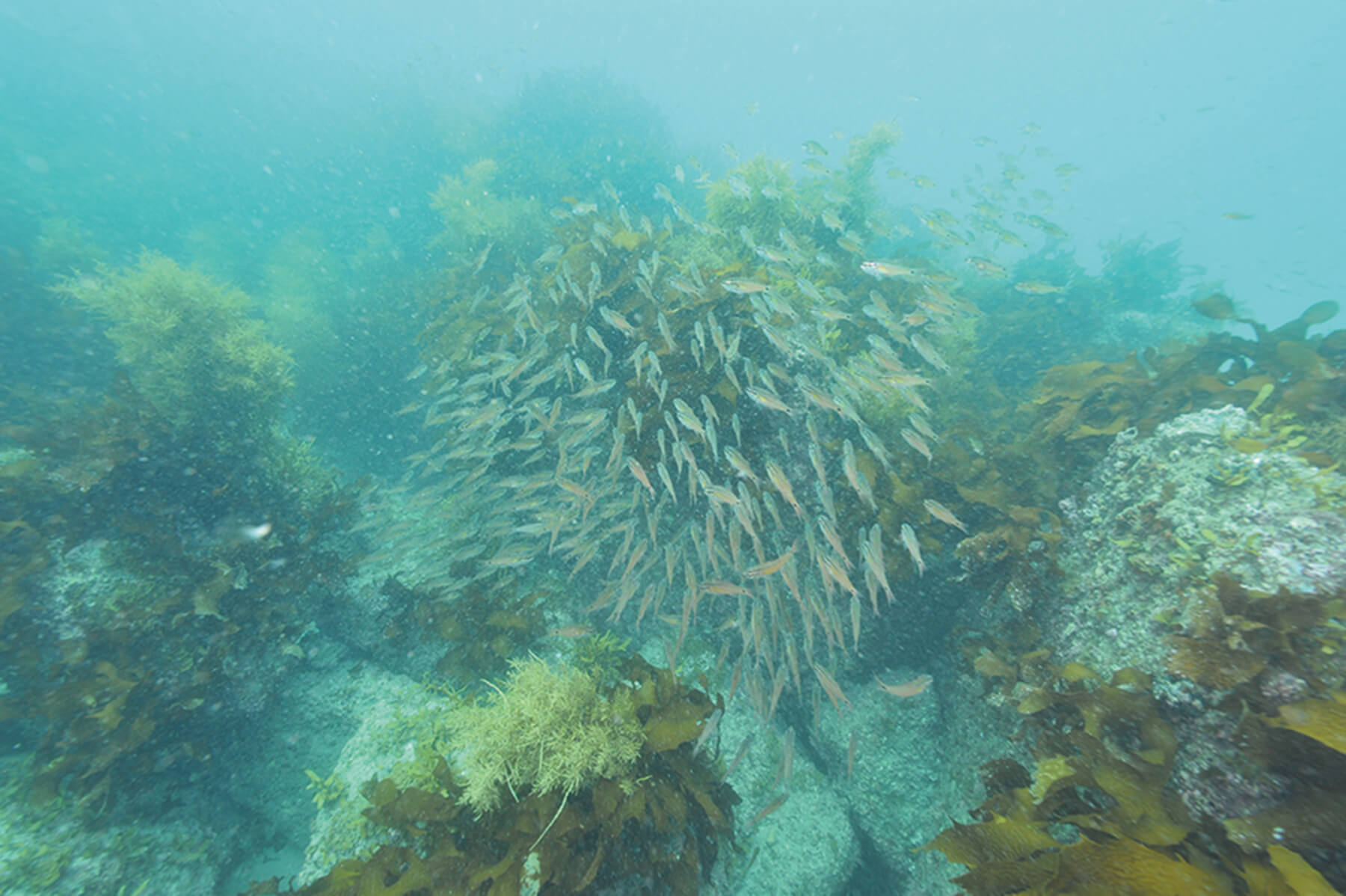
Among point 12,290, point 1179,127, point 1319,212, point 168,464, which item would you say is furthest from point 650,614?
point 1179,127

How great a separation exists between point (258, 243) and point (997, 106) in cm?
16898

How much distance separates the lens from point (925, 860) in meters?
3.64

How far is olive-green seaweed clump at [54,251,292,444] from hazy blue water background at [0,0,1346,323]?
360 inches

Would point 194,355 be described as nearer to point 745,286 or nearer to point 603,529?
point 603,529

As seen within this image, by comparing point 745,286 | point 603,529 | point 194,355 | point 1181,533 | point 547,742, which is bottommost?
point 1181,533

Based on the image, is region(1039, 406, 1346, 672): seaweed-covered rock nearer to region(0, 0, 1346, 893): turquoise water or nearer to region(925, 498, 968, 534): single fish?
region(0, 0, 1346, 893): turquoise water

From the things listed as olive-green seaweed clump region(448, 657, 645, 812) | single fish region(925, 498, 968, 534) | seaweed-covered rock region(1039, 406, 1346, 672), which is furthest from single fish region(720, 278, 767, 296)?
olive-green seaweed clump region(448, 657, 645, 812)

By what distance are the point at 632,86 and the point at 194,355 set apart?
2177 centimetres

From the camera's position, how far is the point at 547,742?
2881mm

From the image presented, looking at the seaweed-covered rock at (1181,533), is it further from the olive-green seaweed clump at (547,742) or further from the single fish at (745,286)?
the single fish at (745,286)

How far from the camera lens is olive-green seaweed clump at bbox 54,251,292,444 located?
5.79 metres

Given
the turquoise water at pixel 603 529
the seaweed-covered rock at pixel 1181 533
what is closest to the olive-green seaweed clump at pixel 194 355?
the turquoise water at pixel 603 529

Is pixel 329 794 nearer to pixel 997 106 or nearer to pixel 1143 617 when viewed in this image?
pixel 1143 617

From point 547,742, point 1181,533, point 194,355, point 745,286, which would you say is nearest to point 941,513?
point 1181,533
